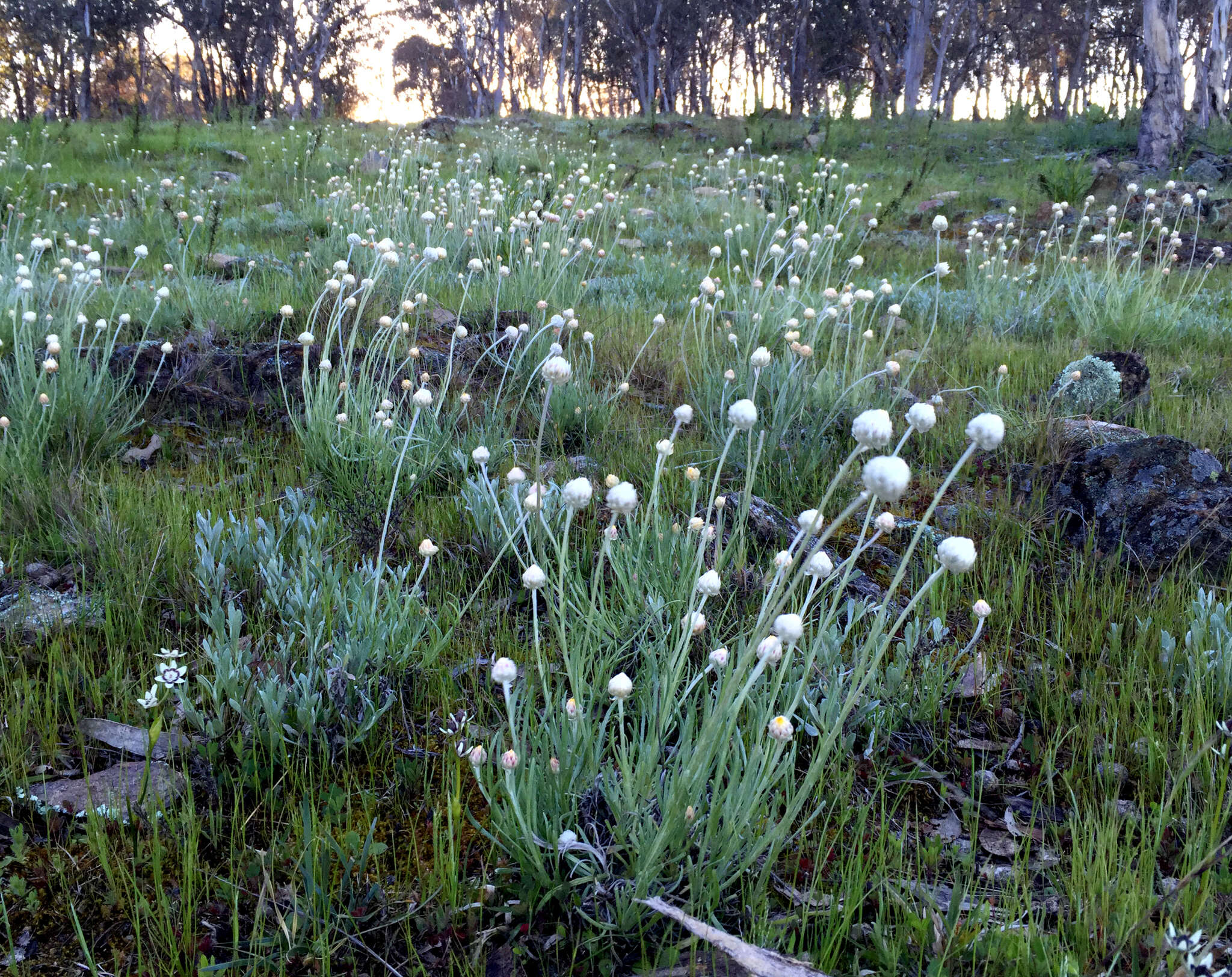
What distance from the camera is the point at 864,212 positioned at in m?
9.37

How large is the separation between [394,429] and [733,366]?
1650mm

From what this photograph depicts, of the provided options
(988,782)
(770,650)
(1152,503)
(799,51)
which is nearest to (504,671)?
(770,650)

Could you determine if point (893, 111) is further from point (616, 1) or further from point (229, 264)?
point (616, 1)

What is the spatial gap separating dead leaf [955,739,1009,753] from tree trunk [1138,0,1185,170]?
12.0 meters

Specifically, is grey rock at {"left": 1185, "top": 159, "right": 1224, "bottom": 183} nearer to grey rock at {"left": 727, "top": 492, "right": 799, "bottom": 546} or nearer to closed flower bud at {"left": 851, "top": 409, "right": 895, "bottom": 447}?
grey rock at {"left": 727, "top": 492, "right": 799, "bottom": 546}

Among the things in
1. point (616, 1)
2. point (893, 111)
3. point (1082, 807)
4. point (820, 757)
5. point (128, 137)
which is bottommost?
point (1082, 807)

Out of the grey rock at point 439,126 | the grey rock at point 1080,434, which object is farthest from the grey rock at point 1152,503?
the grey rock at point 439,126

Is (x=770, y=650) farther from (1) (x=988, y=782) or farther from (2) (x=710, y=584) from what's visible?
(1) (x=988, y=782)

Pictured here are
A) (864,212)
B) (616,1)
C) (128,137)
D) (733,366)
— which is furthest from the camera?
(616,1)

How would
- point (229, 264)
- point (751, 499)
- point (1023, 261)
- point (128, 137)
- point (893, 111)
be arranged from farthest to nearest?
point (893, 111) → point (128, 137) → point (1023, 261) → point (229, 264) → point (751, 499)

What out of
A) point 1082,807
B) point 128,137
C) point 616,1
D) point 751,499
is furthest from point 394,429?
point 616,1

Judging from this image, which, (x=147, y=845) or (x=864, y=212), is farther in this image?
(x=864, y=212)

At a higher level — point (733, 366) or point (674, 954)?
point (733, 366)

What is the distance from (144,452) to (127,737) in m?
1.91
